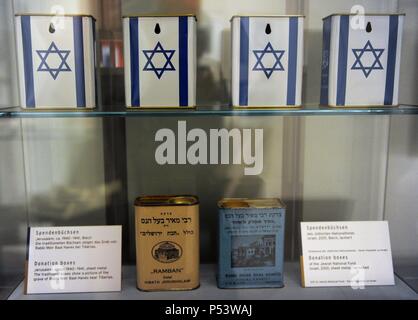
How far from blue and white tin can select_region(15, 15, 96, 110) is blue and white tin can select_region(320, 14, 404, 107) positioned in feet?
1.36

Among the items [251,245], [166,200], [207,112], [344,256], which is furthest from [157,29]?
[344,256]

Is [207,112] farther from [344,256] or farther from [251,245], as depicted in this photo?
[344,256]

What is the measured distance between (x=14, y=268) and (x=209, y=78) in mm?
527

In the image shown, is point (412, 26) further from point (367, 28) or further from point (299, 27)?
point (299, 27)

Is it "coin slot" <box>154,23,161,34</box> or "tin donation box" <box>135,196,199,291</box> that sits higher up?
"coin slot" <box>154,23,161,34</box>

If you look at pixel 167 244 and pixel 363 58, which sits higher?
pixel 363 58

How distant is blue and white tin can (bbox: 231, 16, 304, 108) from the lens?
78 cm

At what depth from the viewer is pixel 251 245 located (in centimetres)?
85

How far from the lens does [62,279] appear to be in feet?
2.76

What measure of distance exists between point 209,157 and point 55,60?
328 mm

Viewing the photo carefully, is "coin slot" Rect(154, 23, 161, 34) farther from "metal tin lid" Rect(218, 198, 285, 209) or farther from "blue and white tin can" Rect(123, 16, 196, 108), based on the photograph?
"metal tin lid" Rect(218, 198, 285, 209)

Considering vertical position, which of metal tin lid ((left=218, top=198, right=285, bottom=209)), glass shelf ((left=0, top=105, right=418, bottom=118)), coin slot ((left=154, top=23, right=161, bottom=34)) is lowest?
metal tin lid ((left=218, top=198, right=285, bottom=209))

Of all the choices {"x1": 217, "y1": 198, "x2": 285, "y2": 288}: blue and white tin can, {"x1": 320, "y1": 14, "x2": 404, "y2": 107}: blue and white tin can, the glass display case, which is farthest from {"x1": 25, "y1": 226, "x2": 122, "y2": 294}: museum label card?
{"x1": 320, "y1": 14, "x2": 404, "y2": 107}: blue and white tin can
